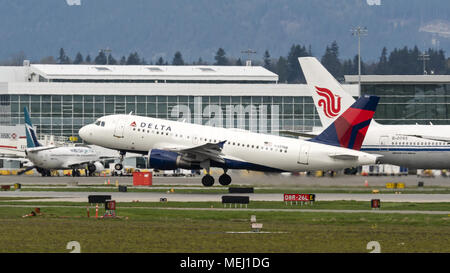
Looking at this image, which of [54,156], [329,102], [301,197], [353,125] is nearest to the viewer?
[301,197]

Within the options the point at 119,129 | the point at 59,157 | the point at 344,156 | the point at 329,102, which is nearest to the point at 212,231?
the point at 344,156

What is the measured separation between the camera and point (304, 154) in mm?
72250

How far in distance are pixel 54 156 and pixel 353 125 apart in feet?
176

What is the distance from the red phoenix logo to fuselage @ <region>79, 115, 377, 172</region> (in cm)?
1185

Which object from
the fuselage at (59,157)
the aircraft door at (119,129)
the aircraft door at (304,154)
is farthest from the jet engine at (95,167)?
the aircraft door at (304,154)

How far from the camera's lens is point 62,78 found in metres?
157

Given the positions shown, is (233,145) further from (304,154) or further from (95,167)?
(95,167)

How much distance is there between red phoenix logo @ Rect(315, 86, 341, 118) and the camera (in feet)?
279

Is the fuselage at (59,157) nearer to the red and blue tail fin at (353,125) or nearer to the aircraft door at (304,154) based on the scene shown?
the aircraft door at (304,154)

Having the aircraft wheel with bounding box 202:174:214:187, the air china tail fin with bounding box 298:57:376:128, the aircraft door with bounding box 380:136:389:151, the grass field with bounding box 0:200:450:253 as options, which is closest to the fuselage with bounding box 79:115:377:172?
the aircraft wheel with bounding box 202:174:214:187

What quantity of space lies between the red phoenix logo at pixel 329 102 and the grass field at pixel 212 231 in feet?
106

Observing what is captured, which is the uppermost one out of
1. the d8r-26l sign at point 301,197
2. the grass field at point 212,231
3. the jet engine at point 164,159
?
the jet engine at point 164,159

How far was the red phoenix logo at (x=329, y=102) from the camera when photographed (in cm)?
8506
